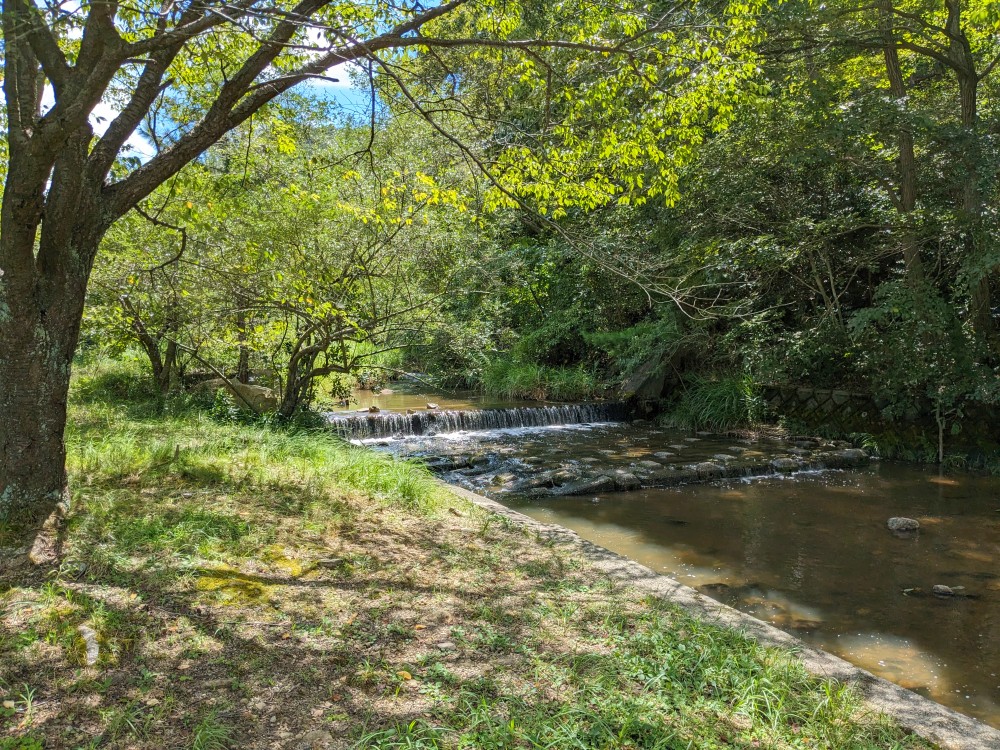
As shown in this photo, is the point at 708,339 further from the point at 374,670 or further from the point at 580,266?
the point at 374,670

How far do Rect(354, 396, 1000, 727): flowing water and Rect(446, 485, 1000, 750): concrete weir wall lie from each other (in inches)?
38.8

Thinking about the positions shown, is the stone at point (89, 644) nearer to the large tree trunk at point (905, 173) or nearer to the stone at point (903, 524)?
the stone at point (903, 524)

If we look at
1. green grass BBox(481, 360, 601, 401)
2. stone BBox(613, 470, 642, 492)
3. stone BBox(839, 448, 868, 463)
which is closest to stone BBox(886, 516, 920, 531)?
stone BBox(613, 470, 642, 492)

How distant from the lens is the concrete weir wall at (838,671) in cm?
267

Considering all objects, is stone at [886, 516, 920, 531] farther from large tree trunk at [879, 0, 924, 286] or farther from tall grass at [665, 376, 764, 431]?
tall grass at [665, 376, 764, 431]

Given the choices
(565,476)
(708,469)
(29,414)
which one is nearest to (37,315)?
(29,414)

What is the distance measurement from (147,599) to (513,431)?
1028 centimetres

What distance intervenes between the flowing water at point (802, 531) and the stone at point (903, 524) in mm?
110

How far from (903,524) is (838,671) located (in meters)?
4.45

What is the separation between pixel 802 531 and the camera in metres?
6.82

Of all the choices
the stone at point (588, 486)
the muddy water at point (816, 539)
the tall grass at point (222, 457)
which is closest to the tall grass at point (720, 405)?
the muddy water at point (816, 539)

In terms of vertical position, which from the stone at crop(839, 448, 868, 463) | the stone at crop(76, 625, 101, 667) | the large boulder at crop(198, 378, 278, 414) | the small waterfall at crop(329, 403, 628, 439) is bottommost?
the stone at crop(839, 448, 868, 463)

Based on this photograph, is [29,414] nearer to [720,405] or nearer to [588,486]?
[588,486]

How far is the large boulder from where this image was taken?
9.13 m
